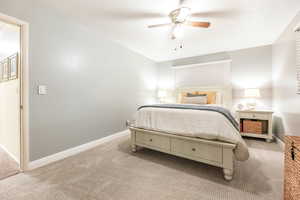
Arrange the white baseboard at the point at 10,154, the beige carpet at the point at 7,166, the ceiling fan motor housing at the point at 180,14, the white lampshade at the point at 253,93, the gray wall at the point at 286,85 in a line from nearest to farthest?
the beige carpet at the point at 7,166
the ceiling fan motor housing at the point at 180,14
the white baseboard at the point at 10,154
the gray wall at the point at 286,85
the white lampshade at the point at 253,93

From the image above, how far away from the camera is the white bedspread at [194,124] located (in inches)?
62.5

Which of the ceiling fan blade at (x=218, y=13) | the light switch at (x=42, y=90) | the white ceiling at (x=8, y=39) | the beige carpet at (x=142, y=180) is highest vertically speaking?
the ceiling fan blade at (x=218, y=13)

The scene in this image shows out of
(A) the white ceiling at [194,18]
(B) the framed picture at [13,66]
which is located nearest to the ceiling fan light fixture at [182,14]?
(A) the white ceiling at [194,18]

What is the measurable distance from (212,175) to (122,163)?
128 centimetres

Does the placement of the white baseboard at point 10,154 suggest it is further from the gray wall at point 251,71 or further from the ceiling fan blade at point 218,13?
the gray wall at point 251,71

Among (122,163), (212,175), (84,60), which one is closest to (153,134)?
(122,163)

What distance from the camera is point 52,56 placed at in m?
2.02

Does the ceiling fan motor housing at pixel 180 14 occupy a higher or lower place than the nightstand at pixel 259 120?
higher

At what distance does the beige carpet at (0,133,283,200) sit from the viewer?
1.34 metres

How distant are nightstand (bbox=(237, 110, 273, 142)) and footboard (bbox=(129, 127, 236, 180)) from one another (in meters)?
2.04

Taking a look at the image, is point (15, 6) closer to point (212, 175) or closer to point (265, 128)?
point (212, 175)

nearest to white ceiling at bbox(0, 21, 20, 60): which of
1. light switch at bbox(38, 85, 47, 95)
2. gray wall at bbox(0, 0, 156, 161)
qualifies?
gray wall at bbox(0, 0, 156, 161)

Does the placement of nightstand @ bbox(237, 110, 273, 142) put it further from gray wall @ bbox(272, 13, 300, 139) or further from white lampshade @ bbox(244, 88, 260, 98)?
white lampshade @ bbox(244, 88, 260, 98)

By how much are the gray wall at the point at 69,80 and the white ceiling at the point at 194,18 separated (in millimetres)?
276
